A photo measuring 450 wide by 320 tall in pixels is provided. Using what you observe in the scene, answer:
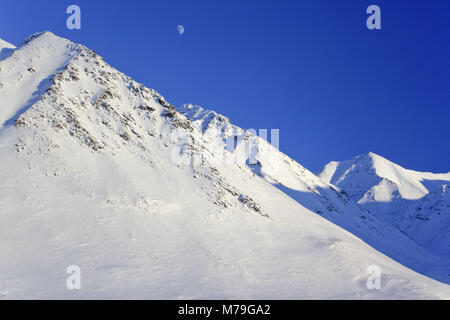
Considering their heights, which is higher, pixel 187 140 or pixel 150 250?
pixel 187 140

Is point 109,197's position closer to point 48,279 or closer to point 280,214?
point 48,279

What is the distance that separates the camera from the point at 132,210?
43.8 metres

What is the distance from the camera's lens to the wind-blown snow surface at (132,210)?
31594 millimetres

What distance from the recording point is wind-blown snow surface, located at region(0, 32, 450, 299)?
31594mm

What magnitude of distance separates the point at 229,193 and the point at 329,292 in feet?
86.4

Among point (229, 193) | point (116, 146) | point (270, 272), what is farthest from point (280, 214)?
point (116, 146)

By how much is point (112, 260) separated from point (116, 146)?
1000 inches

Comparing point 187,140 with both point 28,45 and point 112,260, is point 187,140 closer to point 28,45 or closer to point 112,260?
point 112,260

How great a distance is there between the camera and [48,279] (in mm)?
28078
